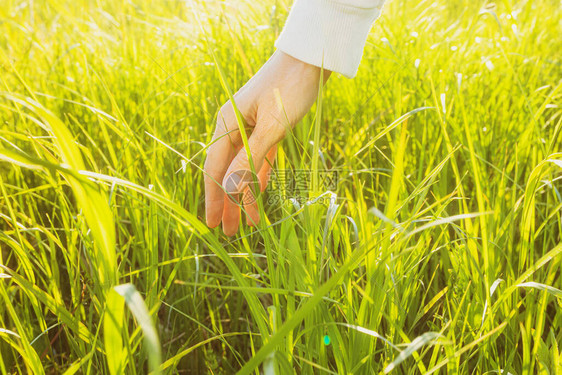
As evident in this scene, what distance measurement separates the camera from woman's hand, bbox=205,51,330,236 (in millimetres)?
913

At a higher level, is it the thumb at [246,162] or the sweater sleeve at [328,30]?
the sweater sleeve at [328,30]

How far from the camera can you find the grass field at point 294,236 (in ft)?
2.13

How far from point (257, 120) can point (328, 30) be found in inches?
8.2

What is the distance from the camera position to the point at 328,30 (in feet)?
3.08

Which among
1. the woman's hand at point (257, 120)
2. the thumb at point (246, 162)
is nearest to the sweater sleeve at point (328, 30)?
the woman's hand at point (257, 120)

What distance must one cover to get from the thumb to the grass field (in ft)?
0.17

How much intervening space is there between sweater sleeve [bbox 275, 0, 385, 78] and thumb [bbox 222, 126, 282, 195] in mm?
151

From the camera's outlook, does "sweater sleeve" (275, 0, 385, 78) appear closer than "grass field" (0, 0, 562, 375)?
No

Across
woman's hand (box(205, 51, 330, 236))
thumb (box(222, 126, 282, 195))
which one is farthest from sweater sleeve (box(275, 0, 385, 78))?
thumb (box(222, 126, 282, 195))

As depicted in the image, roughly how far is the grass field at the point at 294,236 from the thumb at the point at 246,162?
5cm

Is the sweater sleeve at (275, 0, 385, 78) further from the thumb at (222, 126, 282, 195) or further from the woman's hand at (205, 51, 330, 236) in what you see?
the thumb at (222, 126, 282, 195)

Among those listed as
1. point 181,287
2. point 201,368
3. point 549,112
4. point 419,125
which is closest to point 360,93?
point 419,125

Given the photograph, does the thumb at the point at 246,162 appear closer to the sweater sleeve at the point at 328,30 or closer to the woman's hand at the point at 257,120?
the woman's hand at the point at 257,120

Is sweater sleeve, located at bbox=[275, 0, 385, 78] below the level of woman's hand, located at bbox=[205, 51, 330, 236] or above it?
above
